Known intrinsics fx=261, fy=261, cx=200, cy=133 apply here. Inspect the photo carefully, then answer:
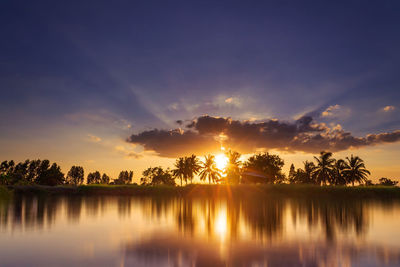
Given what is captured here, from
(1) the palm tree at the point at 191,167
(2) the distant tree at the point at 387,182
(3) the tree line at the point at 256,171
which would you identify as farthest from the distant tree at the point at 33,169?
(2) the distant tree at the point at 387,182

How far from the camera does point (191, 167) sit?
110 meters

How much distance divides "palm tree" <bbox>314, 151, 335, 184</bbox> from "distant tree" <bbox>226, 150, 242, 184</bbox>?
27088 millimetres

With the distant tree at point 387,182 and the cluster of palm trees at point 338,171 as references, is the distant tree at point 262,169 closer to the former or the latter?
the cluster of palm trees at point 338,171

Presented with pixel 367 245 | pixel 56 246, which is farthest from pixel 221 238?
pixel 56 246

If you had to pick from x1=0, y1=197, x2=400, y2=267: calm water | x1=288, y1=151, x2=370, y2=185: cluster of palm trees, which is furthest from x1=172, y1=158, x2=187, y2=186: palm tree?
x1=0, y1=197, x2=400, y2=267: calm water

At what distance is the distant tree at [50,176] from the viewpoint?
11238 centimetres

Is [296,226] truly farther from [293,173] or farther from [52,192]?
[293,173]

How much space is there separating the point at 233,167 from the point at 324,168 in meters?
30.7

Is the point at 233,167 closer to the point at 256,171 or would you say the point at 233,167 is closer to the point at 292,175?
the point at 256,171

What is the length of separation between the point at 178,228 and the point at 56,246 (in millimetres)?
8156

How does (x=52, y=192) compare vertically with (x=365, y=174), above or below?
below

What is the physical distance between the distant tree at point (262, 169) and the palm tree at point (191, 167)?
24483 millimetres

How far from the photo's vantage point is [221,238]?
15469 millimetres

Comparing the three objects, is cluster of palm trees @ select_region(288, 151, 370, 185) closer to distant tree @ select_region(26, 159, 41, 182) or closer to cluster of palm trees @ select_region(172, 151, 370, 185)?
cluster of palm trees @ select_region(172, 151, 370, 185)
